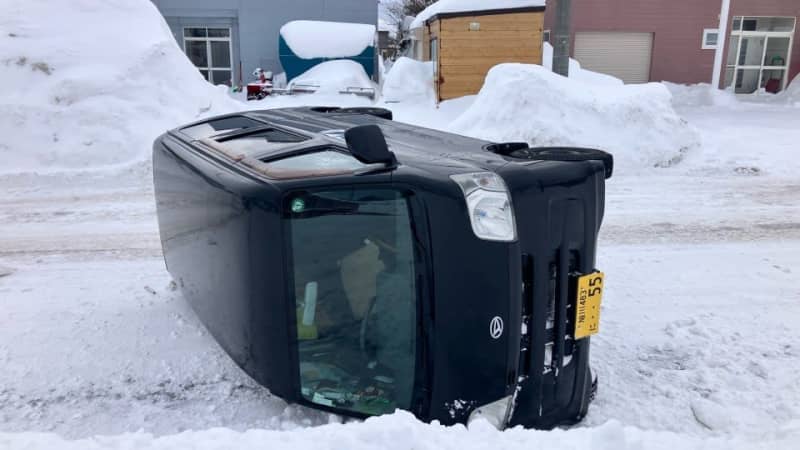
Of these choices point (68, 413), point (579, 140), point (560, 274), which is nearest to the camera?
point (560, 274)

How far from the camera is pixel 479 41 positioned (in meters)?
14.8

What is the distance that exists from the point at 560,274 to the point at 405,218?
76cm

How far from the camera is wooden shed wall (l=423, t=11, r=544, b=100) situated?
48.1ft

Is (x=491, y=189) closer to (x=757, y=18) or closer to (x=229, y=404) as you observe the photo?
(x=229, y=404)

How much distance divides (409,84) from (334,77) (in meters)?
3.17

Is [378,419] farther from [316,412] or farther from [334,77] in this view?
[334,77]

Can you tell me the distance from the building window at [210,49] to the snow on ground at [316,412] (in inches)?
615

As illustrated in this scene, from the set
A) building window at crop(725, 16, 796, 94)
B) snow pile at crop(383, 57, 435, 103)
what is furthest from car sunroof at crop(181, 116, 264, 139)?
building window at crop(725, 16, 796, 94)

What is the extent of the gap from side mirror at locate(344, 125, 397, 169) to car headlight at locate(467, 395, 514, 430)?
108cm

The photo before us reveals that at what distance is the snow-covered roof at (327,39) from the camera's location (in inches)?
802

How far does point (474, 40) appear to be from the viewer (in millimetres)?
14734

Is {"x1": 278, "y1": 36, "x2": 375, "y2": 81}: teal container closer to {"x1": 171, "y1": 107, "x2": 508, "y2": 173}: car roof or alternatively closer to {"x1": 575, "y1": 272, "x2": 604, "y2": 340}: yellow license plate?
{"x1": 171, "y1": 107, "x2": 508, "y2": 173}: car roof

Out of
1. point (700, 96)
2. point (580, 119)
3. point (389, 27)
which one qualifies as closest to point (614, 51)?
point (700, 96)

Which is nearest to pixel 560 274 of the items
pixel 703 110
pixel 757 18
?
pixel 703 110
